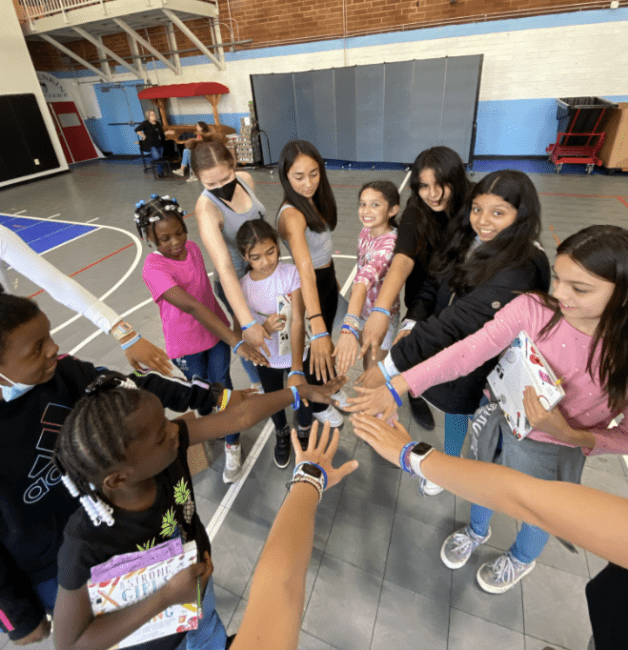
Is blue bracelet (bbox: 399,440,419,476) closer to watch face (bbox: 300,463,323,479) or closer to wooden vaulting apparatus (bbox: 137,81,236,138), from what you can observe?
watch face (bbox: 300,463,323,479)

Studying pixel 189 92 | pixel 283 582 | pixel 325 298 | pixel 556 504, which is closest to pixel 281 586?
pixel 283 582

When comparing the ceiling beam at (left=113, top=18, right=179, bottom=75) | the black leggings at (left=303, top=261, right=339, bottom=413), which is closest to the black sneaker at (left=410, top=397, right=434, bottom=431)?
the black leggings at (left=303, top=261, right=339, bottom=413)

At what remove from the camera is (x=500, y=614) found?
1.73 meters

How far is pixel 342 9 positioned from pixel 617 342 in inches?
455

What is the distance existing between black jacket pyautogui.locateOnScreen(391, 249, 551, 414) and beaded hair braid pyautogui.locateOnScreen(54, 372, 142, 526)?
3.54 feet

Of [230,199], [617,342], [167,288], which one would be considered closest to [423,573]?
[617,342]

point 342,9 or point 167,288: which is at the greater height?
point 342,9

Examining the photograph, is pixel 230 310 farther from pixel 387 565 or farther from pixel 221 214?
pixel 387 565

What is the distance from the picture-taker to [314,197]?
2281 millimetres

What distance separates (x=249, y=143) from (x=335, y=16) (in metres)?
3.78

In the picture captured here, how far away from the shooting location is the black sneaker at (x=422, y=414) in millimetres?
2734

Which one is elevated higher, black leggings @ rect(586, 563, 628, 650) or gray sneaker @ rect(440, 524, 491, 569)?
black leggings @ rect(586, 563, 628, 650)

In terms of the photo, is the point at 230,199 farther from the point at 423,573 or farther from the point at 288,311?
the point at 423,573

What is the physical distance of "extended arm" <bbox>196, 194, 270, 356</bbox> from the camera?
201 centimetres
